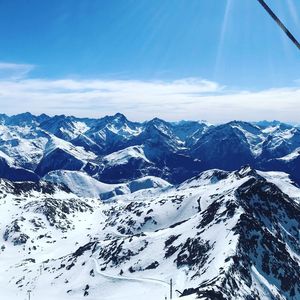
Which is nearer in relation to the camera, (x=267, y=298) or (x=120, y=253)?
(x=267, y=298)

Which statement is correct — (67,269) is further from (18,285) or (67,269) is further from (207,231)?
(207,231)

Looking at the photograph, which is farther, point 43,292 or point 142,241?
point 142,241

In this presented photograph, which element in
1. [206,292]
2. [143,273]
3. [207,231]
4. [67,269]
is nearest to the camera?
[206,292]

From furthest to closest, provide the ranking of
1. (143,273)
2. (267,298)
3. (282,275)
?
1. (143,273)
2. (282,275)
3. (267,298)

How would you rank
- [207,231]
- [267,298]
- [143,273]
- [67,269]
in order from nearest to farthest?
[267,298] → [143,273] → [207,231] → [67,269]

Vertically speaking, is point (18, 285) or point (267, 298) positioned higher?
point (267, 298)

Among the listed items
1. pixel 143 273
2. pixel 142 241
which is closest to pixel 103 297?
pixel 143 273

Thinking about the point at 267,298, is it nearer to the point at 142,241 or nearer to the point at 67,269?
the point at 142,241

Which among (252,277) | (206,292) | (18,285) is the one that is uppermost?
(206,292)

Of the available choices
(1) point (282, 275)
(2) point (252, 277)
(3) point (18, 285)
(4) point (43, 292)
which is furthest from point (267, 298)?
(3) point (18, 285)
